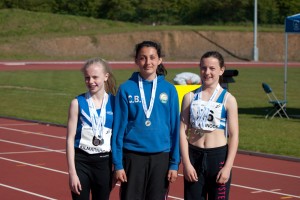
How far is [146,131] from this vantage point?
5.49 metres

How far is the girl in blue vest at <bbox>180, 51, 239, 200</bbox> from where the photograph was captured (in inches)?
225

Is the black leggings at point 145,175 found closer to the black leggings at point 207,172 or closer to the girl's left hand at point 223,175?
the black leggings at point 207,172

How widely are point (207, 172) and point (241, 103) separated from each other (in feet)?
58.8

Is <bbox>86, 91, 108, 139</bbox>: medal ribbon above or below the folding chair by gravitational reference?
above

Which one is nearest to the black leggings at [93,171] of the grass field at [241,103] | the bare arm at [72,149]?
the bare arm at [72,149]

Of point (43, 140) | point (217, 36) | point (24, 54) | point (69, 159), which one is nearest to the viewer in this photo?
point (69, 159)

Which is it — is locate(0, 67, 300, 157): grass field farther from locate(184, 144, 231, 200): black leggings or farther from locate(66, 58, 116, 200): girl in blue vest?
locate(66, 58, 116, 200): girl in blue vest

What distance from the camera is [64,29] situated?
70.1 metres

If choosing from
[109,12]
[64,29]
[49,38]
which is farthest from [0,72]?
[109,12]

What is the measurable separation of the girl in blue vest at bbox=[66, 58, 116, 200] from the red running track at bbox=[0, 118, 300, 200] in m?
3.47

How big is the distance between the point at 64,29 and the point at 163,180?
6546 centimetres

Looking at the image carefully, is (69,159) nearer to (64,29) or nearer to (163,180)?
(163,180)

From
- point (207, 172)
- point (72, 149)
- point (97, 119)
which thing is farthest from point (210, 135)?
point (72, 149)

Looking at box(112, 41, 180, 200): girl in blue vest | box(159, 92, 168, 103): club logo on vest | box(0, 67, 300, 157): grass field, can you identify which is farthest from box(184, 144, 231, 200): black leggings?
box(0, 67, 300, 157): grass field
